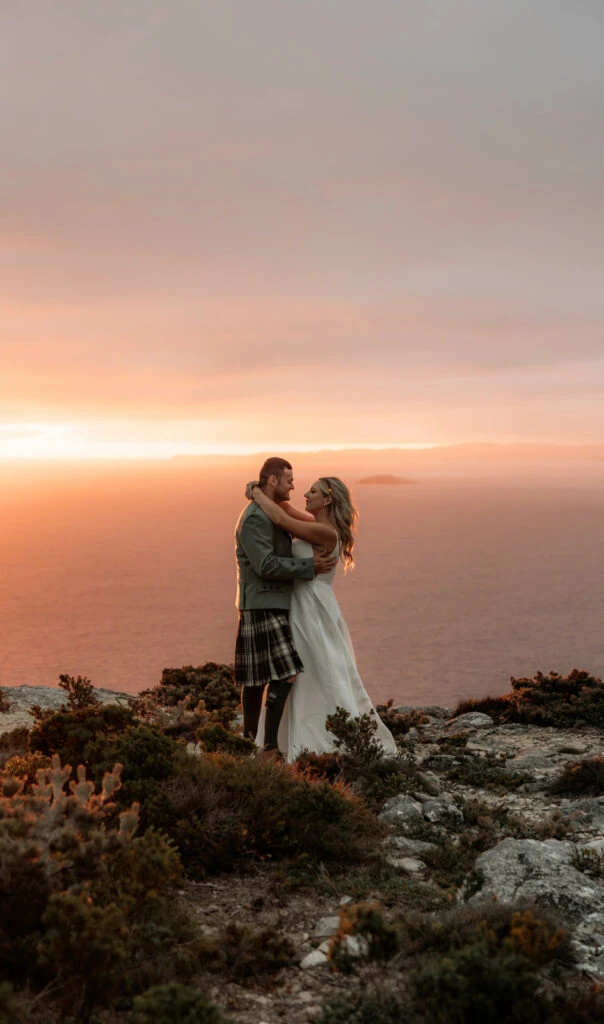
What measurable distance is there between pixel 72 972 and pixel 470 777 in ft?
21.9

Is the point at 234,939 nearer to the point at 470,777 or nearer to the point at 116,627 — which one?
the point at 470,777

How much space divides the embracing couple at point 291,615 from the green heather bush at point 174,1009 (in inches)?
218

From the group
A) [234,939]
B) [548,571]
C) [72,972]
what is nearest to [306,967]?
[234,939]

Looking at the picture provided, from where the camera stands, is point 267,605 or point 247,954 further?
point 267,605

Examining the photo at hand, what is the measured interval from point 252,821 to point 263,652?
3.24 metres

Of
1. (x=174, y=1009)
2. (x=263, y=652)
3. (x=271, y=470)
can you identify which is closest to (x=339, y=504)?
(x=271, y=470)

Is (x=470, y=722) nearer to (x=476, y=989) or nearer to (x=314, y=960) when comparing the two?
(x=314, y=960)

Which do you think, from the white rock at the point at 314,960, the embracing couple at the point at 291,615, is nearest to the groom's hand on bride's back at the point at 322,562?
the embracing couple at the point at 291,615

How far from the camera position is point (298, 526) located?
8938 mm

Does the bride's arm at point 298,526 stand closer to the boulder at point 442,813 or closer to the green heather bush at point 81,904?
the boulder at point 442,813

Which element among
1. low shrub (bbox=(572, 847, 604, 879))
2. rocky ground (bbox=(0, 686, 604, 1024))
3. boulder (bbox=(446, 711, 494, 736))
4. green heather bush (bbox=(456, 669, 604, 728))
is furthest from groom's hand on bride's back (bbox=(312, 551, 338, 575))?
green heather bush (bbox=(456, 669, 604, 728))

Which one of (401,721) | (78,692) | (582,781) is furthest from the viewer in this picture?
(401,721)

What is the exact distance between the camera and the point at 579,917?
4848 millimetres

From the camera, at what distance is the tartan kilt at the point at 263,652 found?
882 cm
